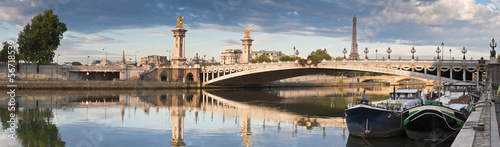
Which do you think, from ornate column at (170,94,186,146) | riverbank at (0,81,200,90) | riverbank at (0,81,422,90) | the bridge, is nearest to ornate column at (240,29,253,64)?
the bridge

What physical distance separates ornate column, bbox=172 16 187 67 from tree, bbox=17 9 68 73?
16204 mm

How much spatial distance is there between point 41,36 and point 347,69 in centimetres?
4248

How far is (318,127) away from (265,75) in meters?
45.7

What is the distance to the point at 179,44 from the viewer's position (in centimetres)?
7650

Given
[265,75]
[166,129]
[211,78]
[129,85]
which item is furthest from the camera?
[211,78]

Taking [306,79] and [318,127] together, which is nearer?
[318,127]

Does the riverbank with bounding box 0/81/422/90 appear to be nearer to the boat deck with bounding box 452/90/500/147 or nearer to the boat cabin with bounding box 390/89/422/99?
the boat cabin with bounding box 390/89/422/99

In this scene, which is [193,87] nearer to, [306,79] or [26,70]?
[26,70]

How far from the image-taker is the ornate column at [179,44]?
76375 mm

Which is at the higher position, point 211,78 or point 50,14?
point 50,14

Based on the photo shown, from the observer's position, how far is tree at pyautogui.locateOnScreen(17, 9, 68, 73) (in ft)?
226

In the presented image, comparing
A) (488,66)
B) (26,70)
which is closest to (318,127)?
(488,66)

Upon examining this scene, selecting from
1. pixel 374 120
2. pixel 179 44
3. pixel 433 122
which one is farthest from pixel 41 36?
pixel 433 122

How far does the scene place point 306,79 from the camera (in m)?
112
